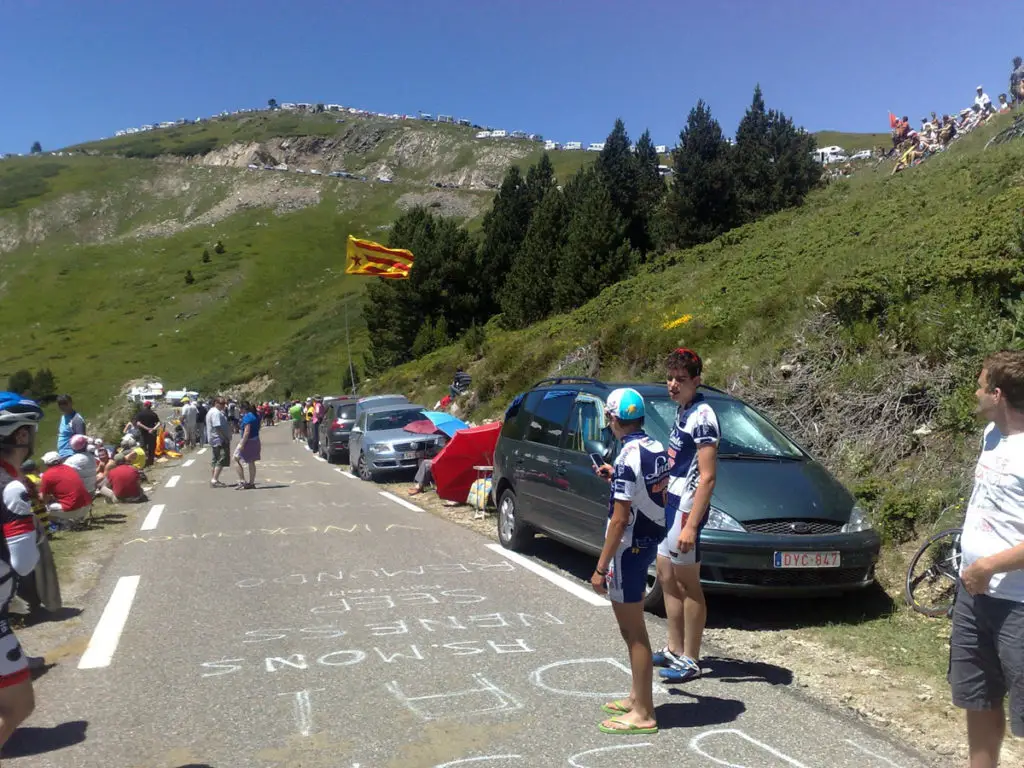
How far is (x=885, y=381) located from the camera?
34.5ft

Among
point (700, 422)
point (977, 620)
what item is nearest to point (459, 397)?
point (700, 422)

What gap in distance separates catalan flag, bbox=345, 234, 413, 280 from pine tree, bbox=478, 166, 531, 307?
24.1ft

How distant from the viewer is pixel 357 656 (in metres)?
5.83

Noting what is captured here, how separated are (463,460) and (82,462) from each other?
549 cm

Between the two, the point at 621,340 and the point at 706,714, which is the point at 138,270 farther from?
the point at 706,714

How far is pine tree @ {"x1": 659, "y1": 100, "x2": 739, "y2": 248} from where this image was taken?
36781 millimetres

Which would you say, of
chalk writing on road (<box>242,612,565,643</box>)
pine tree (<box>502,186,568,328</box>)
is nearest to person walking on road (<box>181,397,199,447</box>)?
pine tree (<box>502,186,568,328</box>)

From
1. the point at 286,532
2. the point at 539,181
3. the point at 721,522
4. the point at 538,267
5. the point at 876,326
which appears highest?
the point at 539,181

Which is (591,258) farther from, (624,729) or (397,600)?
(624,729)

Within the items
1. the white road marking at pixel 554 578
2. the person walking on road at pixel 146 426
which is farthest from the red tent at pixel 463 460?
the person walking on road at pixel 146 426

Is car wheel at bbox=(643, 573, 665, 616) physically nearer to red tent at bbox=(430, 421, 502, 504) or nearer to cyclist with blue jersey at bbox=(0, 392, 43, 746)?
cyclist with blue jersey at bbox=(0, 392, 43, 746)

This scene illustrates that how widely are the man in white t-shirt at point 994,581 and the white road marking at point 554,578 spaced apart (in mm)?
4000

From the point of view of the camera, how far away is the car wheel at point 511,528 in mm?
9422

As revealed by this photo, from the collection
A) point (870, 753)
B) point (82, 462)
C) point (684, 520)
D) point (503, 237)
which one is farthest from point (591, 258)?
point (870, 753)
